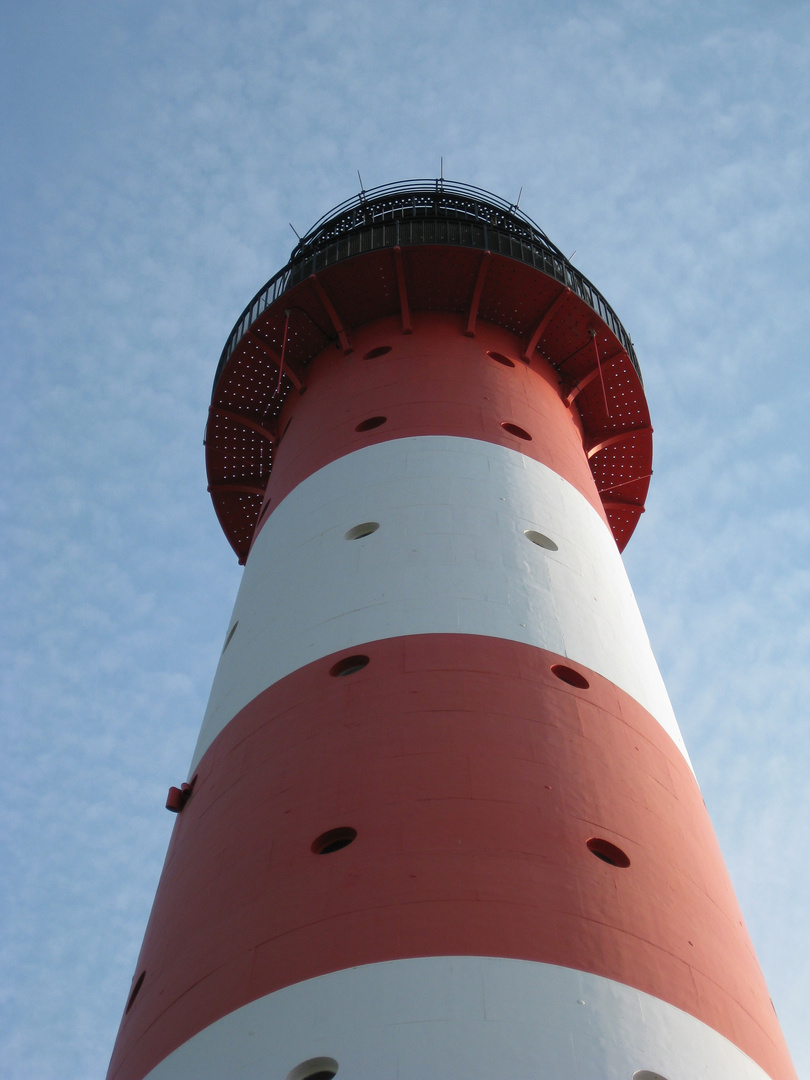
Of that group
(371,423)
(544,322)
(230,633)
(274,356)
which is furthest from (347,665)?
(544,322)

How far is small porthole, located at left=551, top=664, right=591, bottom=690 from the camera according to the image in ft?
36.8

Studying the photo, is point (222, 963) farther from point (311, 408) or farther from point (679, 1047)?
point (311, 408)

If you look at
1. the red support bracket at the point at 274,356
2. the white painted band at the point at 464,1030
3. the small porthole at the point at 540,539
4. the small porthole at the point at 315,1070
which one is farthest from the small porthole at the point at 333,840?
the red support bracket at the point at 274,356

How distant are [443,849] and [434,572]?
381cm

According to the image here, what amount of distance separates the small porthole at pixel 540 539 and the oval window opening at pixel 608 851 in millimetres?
4361

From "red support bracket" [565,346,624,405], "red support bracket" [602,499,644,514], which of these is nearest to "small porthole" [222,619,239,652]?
"red support bracket" [565,346,624,405]

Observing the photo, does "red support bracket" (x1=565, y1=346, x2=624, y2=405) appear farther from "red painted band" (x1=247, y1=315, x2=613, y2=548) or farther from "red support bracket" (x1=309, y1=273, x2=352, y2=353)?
"red support bracket" (x1=309, y1=273, x2=352, y2=353)

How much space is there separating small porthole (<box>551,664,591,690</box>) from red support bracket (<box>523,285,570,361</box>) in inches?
321

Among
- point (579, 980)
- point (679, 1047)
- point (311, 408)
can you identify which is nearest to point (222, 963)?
point (579, 980)

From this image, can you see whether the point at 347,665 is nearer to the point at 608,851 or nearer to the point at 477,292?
the point at 608,851

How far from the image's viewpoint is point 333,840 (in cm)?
945

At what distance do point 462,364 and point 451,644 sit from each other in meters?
7.00

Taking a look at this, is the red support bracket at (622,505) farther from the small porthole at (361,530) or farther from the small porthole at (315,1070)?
the small porthole at (315,1070)

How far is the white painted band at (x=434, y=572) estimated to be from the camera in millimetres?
11664
